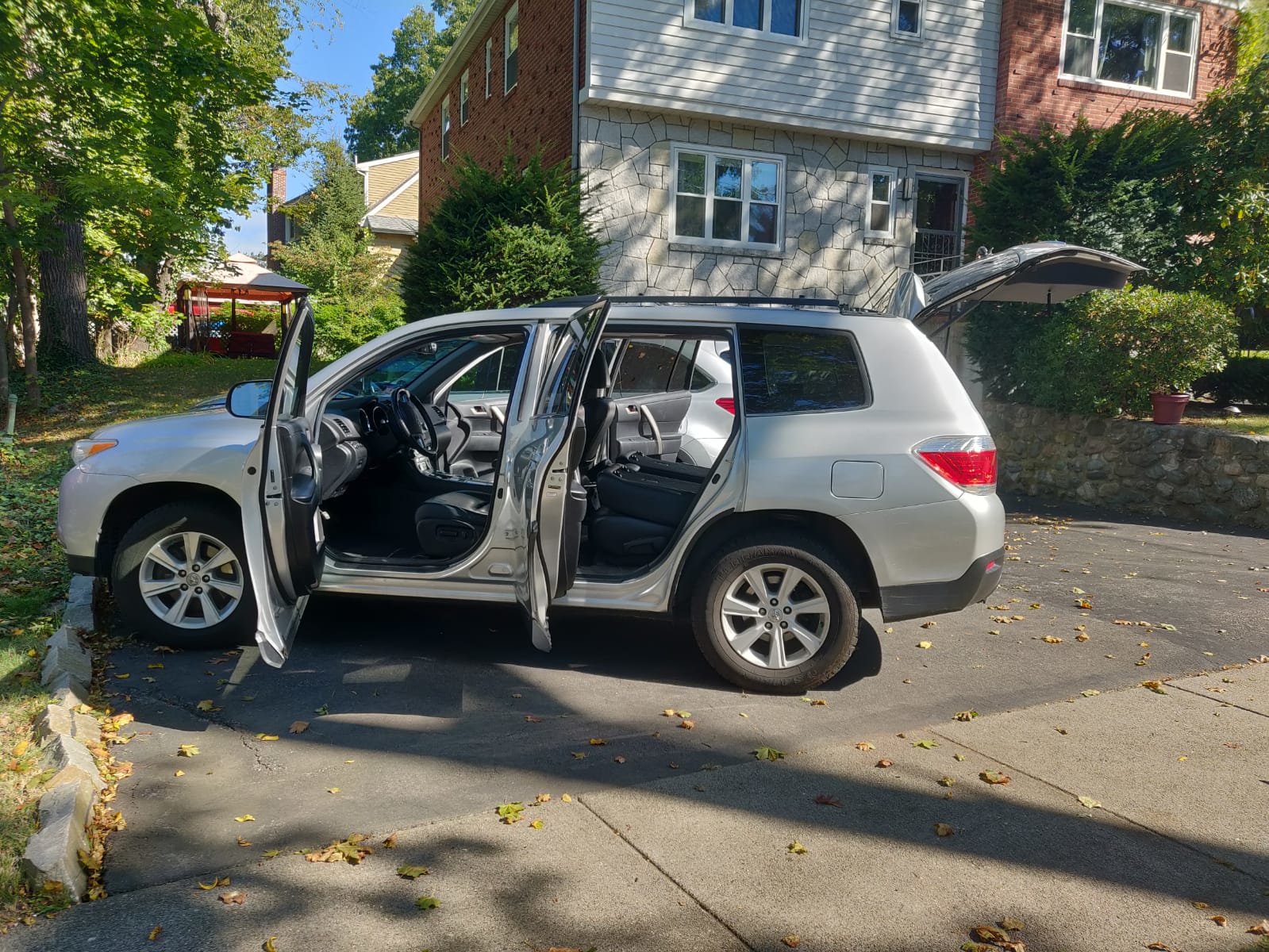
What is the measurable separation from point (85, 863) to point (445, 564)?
2233mm

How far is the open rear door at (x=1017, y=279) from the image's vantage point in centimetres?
631

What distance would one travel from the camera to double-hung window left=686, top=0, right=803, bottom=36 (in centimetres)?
1584

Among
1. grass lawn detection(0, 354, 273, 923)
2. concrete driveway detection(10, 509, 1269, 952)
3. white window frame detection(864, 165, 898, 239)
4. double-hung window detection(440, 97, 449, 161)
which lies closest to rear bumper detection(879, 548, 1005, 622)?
concrete driveway detection(10, 509, 1269, 952)

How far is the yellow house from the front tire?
103 ft

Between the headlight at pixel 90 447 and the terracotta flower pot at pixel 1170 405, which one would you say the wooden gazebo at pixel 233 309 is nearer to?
the terracotta flower pot at pixel 1170 405

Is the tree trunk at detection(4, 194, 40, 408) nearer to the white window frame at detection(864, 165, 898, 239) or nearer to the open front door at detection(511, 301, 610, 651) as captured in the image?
the open front door at detection(511, 301, 610, 651)

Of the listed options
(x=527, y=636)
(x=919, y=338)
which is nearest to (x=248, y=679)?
(x=527, y=636)

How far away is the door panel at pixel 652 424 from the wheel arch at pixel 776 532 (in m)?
1.70

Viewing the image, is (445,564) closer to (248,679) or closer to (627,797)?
(248,679)

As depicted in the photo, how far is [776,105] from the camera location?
16219mm

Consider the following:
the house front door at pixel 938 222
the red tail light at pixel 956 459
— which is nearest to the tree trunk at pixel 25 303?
the red tail light at pixel 956 459

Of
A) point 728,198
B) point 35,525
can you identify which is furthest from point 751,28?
point 35,525

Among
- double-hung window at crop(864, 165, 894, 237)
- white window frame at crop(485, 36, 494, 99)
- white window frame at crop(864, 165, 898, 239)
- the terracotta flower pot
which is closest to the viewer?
the terracotta flower pot

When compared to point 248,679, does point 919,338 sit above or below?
above
